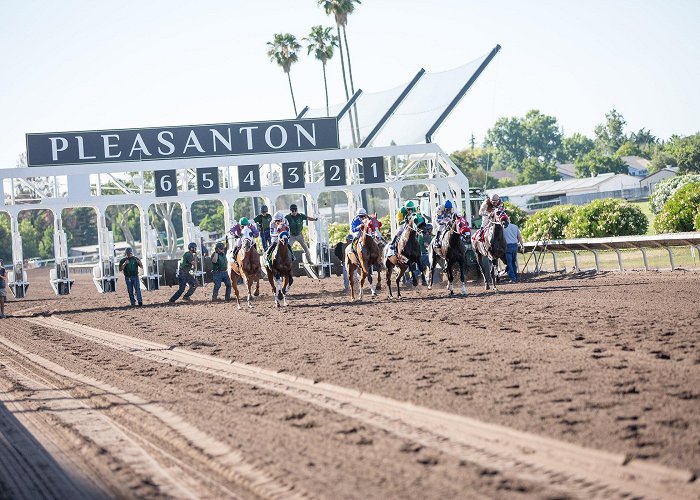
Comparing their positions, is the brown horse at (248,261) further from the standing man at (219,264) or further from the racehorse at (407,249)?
the standing man at (219,264)

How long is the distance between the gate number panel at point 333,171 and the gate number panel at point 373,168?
653 mm

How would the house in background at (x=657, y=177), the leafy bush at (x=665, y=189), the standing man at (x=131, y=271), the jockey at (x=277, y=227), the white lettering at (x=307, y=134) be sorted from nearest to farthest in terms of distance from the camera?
the jockey at (x=277, y=227) < the standing man at (x=131, y=271) < the white lettering at (x=307, y=134) < the leafy bush at (x=665, y=189) < the house in background at (x=657, y=177)

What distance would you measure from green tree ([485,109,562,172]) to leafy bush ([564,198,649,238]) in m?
133

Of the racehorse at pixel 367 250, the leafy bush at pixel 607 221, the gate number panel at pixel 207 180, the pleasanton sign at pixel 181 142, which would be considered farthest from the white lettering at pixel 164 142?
the leafy bush at pixel 607 221

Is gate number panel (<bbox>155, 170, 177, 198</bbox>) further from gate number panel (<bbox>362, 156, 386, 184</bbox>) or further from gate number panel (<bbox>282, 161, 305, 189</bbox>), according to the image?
gate number panel (<bbox>362, 156, 386, 184</bbox>)

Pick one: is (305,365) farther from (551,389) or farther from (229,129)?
(229,129)

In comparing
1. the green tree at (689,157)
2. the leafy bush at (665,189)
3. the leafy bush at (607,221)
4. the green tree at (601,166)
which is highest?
the green tree at (601,166)

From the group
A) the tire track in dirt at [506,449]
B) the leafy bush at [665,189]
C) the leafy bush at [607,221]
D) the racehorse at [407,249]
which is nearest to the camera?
the tire track in dirt at [506,449]

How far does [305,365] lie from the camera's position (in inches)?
441

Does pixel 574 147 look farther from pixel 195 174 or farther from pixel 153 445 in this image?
pixel 153 445

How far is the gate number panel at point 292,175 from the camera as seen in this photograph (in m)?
29.8

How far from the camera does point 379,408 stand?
8.19 metres

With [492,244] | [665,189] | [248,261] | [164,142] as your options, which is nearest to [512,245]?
[492,244]

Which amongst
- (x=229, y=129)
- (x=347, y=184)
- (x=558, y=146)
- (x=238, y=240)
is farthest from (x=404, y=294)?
(x=558, y=146)
